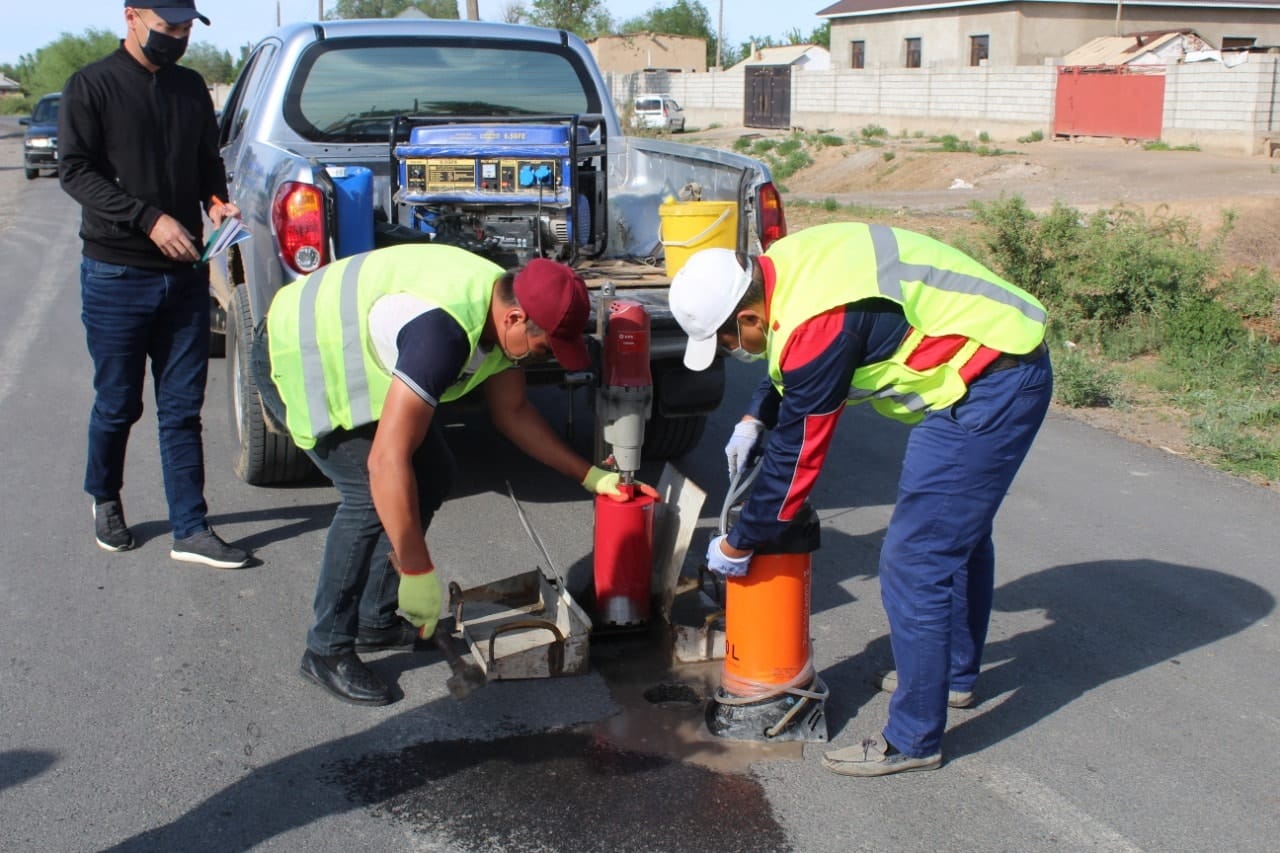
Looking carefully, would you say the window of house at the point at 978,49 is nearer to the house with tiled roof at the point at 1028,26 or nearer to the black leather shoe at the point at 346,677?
the house with tiled roof at the point at 1028,26

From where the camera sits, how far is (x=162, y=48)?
180 inches

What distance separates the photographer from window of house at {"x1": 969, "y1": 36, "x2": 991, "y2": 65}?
44.4 meters

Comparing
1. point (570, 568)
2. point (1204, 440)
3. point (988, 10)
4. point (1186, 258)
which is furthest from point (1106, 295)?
point (988, 10)

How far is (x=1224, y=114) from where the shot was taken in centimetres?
2841

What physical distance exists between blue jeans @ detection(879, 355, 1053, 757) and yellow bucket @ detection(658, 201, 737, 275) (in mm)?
2396

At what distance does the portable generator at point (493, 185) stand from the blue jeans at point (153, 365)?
1285 mm

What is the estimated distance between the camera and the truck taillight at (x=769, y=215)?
5570mm

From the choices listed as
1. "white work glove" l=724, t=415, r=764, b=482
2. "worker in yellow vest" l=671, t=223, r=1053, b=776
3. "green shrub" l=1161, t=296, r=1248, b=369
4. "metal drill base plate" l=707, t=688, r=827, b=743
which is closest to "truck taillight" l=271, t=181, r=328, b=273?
"white work glove" l=724, t=415, r=764, b=482

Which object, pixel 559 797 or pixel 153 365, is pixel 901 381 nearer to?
pixel 559 797

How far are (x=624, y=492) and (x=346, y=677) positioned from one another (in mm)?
1054

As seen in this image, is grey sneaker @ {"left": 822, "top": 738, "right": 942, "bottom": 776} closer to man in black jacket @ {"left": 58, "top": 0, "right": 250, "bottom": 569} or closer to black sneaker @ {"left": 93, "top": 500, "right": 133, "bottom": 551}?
A: man in black jacket @ {"left": 58, "top": 0, "right": 250, "bottom": 569}

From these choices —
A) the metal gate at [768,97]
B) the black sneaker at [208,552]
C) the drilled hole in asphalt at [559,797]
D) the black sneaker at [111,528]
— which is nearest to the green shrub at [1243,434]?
the drilled hole in asphalt at [559,797]

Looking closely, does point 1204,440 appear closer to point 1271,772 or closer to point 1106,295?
point 1106,295

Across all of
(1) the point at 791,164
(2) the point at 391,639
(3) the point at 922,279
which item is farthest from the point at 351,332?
(1) the point at 791,164
